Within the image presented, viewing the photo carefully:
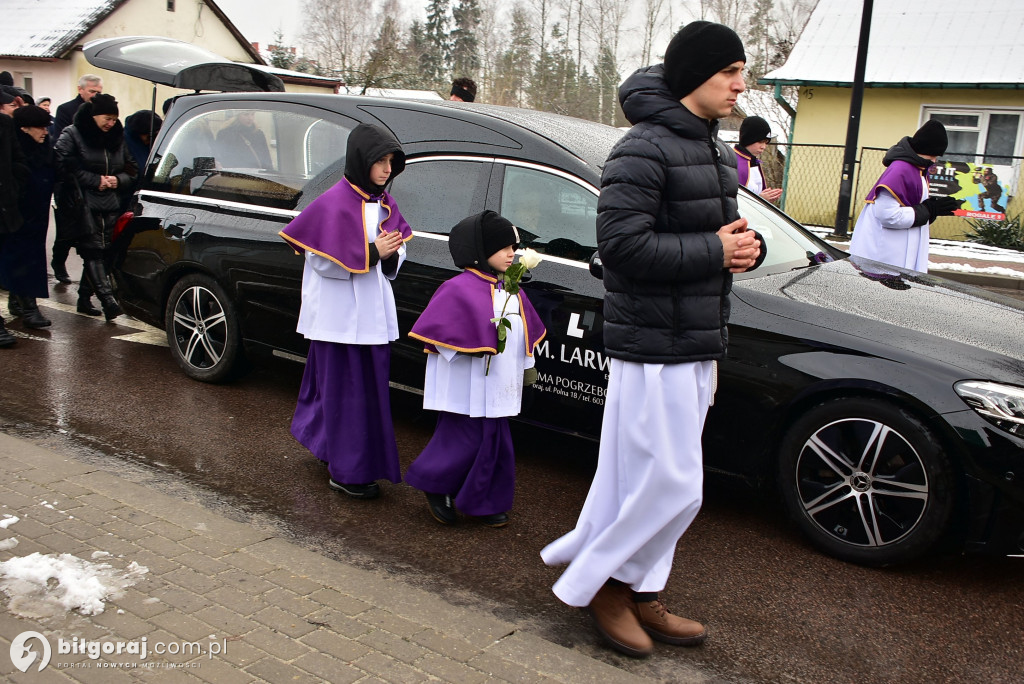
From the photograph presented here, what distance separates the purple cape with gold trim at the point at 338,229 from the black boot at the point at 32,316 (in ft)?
14.0

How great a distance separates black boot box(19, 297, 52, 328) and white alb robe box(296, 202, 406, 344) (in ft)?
13.8

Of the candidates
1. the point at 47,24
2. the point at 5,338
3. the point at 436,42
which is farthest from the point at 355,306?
the point at 436,42

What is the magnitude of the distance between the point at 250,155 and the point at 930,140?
4.63 meters

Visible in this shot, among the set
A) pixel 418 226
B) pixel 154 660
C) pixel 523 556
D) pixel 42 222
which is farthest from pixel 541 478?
pixel 42 222

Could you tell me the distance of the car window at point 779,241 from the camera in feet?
15.9

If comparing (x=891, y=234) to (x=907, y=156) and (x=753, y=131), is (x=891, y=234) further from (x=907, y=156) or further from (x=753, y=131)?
(x=753, y=131)

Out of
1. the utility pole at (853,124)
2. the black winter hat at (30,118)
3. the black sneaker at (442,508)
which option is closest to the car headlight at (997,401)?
the black sneaker at (442,508)

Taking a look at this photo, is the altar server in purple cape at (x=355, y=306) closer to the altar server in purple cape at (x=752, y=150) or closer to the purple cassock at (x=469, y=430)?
the purple cassock at (x=469, y=430)

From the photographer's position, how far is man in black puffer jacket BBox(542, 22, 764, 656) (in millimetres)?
2977

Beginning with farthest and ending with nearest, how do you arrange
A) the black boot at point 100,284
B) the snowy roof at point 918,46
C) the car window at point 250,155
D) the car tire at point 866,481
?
the snowy roof at point 918,46
the black boot at point 100,284
the car window at point 250,155
the car tire at point 866,481

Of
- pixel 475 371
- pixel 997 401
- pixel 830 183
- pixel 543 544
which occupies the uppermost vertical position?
pixel 830 183

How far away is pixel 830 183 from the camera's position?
64.4ft

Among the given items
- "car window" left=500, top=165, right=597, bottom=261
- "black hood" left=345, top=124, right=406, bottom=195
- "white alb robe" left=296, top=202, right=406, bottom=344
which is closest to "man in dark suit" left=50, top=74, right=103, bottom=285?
"white alb robe" left=296, top=202, right=406, bottom=344

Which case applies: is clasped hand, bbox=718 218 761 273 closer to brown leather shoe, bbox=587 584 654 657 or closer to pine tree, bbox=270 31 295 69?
brown leather shoe, bbox=587 584 654 657
